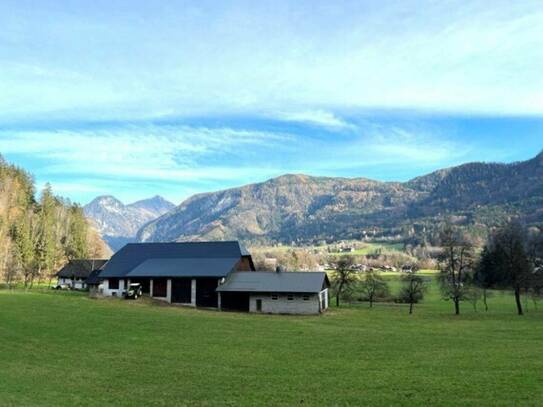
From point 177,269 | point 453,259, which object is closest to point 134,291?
point 177,269

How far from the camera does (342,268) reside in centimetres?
7875

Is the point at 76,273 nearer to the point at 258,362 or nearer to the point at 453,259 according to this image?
the point at 453,259

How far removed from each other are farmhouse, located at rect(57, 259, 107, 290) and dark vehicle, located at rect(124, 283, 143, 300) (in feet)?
133

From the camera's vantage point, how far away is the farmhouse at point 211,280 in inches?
2496

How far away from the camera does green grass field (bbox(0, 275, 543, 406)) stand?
19.1 m

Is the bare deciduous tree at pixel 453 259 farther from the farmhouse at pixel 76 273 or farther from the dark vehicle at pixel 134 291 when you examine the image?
the farmhouse at pixel 76 273

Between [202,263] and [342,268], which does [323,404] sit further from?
[342,268]

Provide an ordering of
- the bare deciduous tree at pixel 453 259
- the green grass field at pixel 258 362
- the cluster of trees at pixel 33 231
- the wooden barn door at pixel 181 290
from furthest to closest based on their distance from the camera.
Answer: the cluster of trees at pixel 33 231, the wooden barn door at pixel 181 290, the bare deciduous tree at pixel 453 259, the green grass field at pixel 258 362

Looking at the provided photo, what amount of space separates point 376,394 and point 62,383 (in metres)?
13.6

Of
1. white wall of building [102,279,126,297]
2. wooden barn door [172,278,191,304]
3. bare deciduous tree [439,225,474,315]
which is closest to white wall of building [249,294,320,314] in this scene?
wooden barn door [172,278,191,304]

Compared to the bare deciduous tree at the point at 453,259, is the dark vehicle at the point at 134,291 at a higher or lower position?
lower

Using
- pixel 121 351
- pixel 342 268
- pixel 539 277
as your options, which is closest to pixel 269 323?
pixel 121 351

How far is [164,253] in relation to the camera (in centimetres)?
7981

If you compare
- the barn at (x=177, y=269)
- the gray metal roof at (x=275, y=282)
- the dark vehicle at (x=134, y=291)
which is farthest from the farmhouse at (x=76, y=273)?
the gray metal roof at (x=275, y=282)
